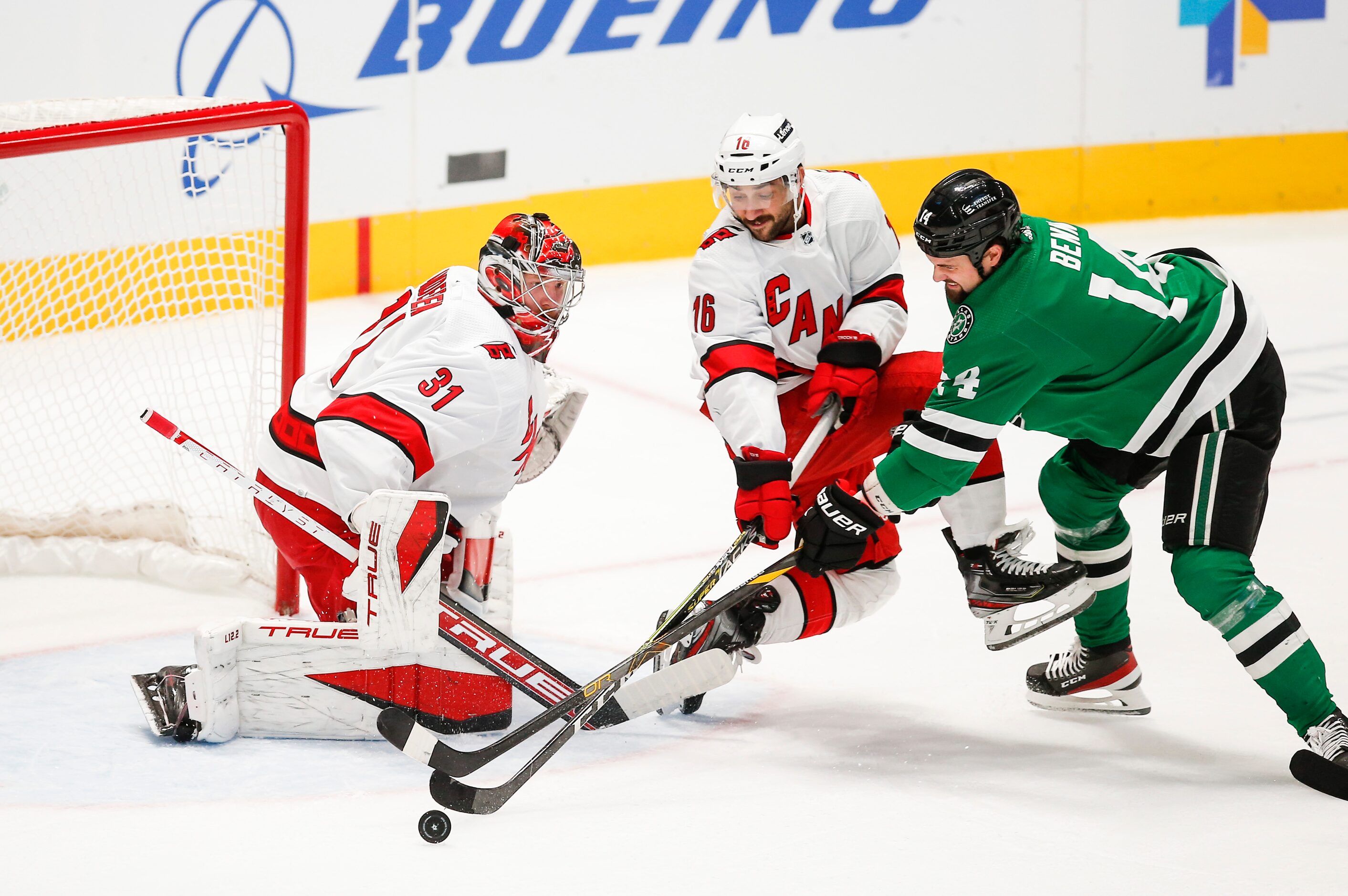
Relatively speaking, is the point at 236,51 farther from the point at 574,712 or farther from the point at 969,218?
the point at 969,218

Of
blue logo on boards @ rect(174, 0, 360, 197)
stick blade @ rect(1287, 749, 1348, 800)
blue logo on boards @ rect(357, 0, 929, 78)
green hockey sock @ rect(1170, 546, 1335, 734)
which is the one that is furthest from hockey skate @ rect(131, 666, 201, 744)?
blue logo on boards @ rect(357, 0, 929, 78)

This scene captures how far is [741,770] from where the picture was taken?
2.62 metres

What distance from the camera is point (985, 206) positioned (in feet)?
7.84

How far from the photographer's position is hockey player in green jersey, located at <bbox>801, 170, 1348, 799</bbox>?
2.41 m

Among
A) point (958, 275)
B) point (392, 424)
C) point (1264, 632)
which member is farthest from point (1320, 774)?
point (392, 424)

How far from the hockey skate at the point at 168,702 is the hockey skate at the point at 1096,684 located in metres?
1.54

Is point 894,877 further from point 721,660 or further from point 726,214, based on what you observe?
point 726,214

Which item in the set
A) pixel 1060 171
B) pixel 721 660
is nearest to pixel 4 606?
pixel 721 660

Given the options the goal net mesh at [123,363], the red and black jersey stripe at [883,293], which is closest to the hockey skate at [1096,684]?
the red and black jersey stripe at [883,293]

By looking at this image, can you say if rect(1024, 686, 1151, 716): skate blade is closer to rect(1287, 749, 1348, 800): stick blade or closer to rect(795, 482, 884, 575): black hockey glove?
rect(1287, 749, 1348, 800): stick blade

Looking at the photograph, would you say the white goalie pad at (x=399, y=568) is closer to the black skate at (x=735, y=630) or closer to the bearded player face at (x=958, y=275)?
the black skate at (x=735, y=630)

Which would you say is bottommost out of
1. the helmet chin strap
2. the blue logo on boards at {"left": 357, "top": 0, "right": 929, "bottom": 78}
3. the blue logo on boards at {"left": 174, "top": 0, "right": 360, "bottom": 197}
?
the helmet chin strap

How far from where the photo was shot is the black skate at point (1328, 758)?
7.85ft

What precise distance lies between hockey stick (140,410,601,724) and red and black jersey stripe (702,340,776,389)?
1.92 ft
